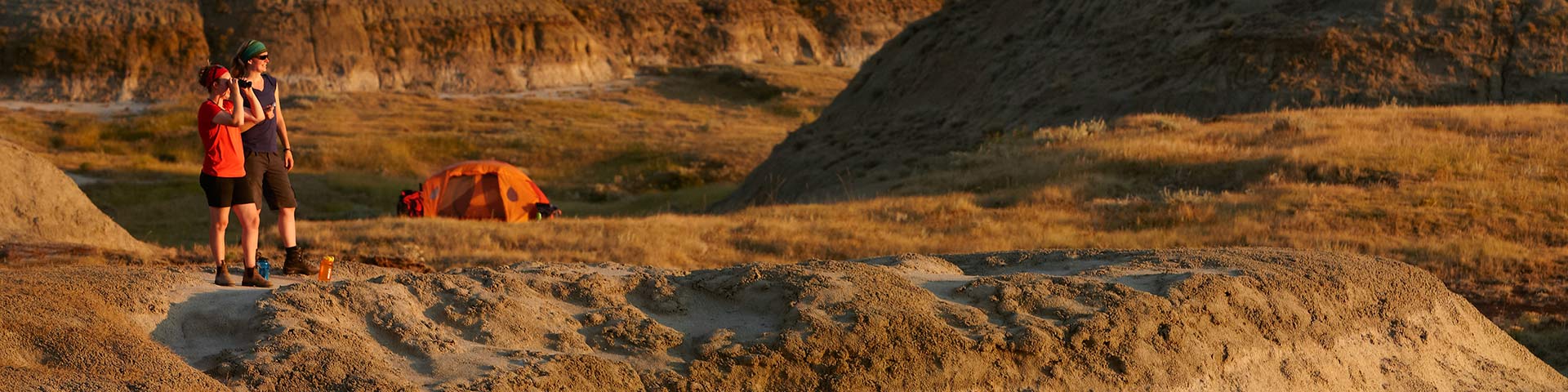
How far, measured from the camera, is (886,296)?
18.2ft

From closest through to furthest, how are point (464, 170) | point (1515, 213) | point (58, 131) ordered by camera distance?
point (1515, 213)
point (464, 170)
point (58, 131)

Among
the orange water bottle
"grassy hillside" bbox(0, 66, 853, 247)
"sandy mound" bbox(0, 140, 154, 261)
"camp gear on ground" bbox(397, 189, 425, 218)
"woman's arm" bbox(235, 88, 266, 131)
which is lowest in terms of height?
"grassy hillside" bbox(0, 66, 853, 247)

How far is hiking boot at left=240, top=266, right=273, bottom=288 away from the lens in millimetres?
6492

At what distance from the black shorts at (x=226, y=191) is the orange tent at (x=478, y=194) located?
14337 mm

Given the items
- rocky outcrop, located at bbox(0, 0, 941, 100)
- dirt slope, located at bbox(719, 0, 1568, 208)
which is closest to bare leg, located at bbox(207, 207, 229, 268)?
dirt slope, located at bbox(719, 0, 1568, 208)

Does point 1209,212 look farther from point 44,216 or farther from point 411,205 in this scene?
point 411,205

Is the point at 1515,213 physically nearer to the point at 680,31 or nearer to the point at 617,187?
the point at 617,187

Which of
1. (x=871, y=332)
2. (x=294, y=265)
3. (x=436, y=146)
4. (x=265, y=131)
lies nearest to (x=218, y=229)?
(x=265, y=131)

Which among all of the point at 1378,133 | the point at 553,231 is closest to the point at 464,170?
the point at 553,231

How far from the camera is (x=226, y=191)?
6.76 meters

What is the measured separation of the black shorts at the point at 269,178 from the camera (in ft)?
23.1

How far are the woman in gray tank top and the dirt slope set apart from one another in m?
10.5

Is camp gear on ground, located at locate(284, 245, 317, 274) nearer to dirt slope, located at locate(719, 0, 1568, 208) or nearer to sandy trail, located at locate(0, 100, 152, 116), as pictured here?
dirt slope, located at locate(719, 0, 1568, 208)

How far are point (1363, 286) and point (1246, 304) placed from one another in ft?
3.01
